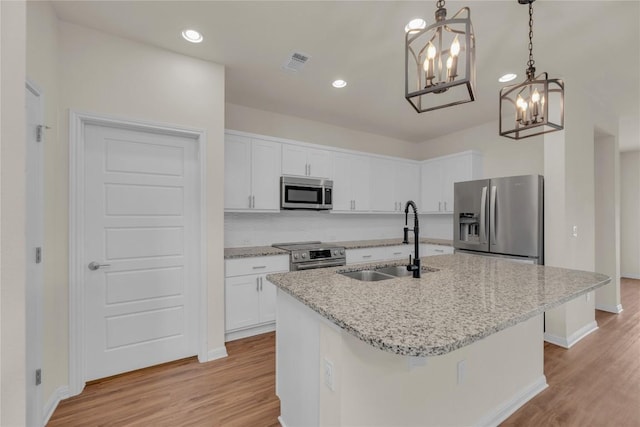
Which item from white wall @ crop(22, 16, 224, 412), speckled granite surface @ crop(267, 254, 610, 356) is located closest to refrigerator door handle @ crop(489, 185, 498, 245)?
speckled granite surface @ crop(267, 254, 610, 356)

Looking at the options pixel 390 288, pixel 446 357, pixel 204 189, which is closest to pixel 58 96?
pixel 204 189

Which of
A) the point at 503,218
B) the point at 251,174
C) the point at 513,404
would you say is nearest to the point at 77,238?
the point at 251,174

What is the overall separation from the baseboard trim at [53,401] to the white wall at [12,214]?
6.32 ft

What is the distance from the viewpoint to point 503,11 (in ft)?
6.33

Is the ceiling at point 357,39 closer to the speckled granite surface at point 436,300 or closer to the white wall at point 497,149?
the white wall at point 497,149

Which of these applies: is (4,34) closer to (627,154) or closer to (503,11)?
(503,11)

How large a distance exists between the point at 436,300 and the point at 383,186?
11.3 feet

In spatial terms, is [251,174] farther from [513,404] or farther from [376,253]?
[513,404]

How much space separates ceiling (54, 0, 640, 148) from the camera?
1.95 meters

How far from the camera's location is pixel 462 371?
158 cm

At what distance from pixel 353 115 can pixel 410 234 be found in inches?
93.0

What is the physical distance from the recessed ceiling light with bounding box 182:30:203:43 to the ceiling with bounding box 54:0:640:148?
55 mm

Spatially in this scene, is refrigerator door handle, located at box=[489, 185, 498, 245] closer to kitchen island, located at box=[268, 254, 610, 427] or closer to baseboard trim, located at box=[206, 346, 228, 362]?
kitchen island, located at box=[268, 254, 610, 427]

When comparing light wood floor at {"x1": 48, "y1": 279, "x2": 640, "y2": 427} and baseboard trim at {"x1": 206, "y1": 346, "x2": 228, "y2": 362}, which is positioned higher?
baseboard trim at {"x1": 206, "y1": 346, "x2": 228, "y2": 362}
